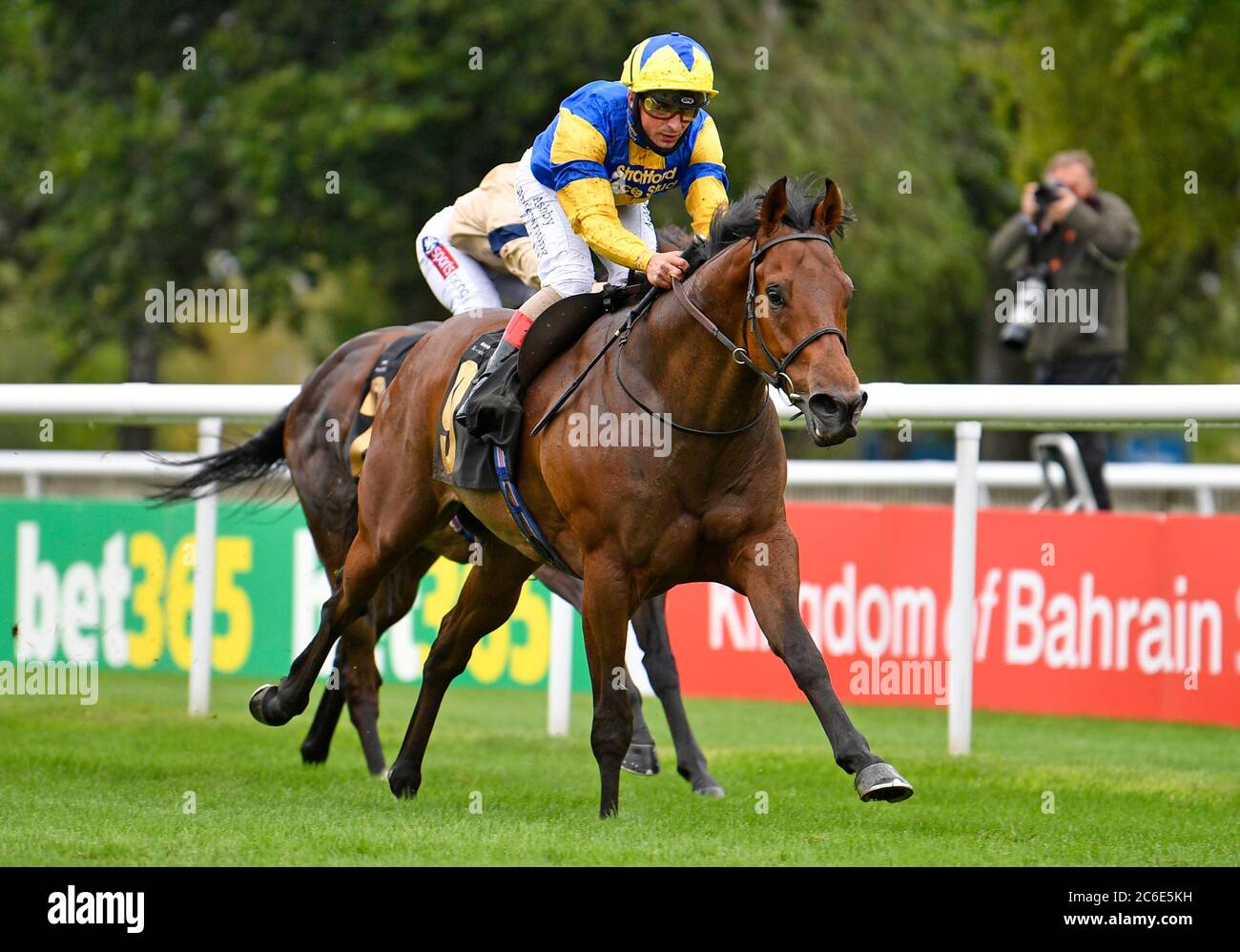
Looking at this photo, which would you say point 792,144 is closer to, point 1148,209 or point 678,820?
point 1148,209

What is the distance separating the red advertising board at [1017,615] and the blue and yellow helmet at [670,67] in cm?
413

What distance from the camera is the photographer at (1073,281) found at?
1052 centimetres

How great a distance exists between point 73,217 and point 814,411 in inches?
703

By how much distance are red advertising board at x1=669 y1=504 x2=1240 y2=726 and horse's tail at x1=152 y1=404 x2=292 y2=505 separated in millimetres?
2795

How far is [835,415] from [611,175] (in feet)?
5.48

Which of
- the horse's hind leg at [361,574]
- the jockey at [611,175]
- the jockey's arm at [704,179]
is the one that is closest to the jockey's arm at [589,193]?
the jockey at [611,175]

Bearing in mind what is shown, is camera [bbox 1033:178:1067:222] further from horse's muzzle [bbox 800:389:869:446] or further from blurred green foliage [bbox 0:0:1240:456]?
blurred green foliage [bbox 0:0:1240:456]

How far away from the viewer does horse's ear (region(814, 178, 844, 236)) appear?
544 centimetres

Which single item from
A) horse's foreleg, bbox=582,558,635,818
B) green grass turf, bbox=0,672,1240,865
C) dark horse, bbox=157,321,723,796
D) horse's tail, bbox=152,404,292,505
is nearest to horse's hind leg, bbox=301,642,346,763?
dark horse, bbox=157,321,723,796

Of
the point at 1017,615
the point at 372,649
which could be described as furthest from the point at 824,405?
the point at 1017,615

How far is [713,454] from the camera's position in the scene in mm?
5715

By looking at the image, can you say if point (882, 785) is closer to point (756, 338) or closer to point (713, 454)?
point (713, 454)

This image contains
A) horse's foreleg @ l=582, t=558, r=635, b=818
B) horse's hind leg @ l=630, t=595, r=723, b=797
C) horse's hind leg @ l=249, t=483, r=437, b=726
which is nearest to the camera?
horse's foreleg @ l=582, t=558, r=635, b=818

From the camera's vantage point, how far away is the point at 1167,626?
29.8 feet
